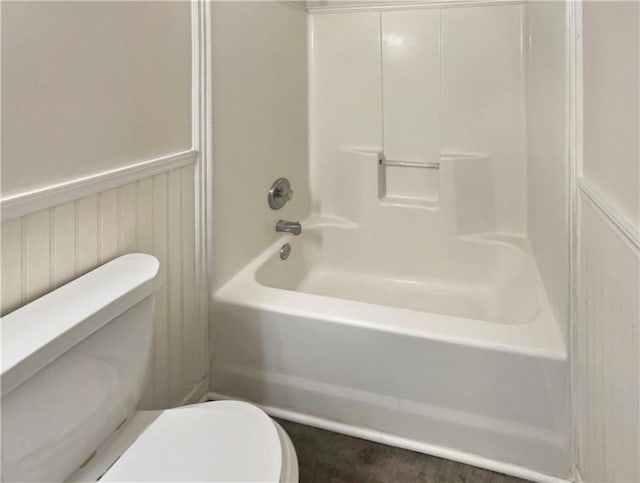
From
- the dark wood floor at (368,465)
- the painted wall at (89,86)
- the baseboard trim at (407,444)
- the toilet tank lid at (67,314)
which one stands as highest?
the painted wall at (89,86)

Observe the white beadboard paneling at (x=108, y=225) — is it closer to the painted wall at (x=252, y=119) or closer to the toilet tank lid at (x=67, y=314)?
the toilet tank lid at (x=67, y=314)

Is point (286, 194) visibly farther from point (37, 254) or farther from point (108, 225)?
point (37, 254)

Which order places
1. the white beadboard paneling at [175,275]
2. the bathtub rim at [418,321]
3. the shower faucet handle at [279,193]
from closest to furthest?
the bathtub rim at [418,321], the white beadboard paneling at [175,275], the shower faucet handle at [279,193]

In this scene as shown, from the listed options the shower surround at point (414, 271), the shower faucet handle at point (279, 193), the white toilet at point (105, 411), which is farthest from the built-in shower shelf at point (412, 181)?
the white toilet at point (105, 411)

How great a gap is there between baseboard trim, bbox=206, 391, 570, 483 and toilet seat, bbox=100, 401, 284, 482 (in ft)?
1.86

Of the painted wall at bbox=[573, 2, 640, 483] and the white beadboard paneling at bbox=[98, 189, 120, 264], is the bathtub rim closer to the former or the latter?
the painted wall at bbox=[573, 2, 640, 483]

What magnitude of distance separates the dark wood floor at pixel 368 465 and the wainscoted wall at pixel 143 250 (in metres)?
0.47

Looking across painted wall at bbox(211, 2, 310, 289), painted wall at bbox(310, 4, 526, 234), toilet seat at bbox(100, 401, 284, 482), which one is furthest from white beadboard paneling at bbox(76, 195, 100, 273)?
painted wall at bbox(310, 4, 526, 234)

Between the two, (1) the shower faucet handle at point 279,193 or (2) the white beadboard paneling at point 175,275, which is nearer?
(2) the white beadboard paneling at point 175,275

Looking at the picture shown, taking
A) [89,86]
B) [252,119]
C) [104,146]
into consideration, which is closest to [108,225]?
[104,146]

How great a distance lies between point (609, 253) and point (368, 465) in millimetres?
979

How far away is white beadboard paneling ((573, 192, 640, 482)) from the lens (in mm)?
900

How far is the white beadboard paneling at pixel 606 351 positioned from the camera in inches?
35.4

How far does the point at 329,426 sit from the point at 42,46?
1369mm
